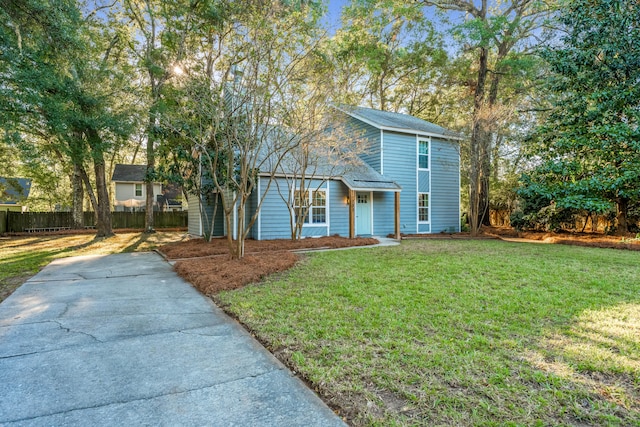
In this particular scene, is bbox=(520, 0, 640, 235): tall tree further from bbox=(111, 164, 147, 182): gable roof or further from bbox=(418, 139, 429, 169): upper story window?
bbox=(111, 164, 147, 182): gable roof

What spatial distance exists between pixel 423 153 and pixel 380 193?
10.3 ft

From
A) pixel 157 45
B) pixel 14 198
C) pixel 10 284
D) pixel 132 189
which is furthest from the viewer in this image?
pixel 132 189

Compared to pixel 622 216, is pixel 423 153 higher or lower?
higher

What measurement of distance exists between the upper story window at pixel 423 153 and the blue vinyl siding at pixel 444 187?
1.03ft

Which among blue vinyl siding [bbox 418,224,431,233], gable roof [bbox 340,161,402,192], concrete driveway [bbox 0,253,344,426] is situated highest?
gable roof [bbox 340,161,402,192]

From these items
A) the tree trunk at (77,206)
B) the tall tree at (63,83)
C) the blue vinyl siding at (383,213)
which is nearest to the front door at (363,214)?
the blue vinyl siding at (383,213)

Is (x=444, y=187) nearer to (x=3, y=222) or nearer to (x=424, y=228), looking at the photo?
(x=424, y=228)

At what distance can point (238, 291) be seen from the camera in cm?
543

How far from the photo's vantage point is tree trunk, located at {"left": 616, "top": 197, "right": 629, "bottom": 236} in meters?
11.6

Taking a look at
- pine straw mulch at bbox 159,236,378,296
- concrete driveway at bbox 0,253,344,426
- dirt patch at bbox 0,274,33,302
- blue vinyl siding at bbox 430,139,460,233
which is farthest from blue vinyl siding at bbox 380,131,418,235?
dirt patch at bbox 0,274,33,302

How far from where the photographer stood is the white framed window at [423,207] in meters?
15.7

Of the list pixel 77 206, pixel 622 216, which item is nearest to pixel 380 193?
pixel 622 216

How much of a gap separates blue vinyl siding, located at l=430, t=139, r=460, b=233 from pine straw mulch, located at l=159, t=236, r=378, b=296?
600cm

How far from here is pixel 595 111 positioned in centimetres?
1029
